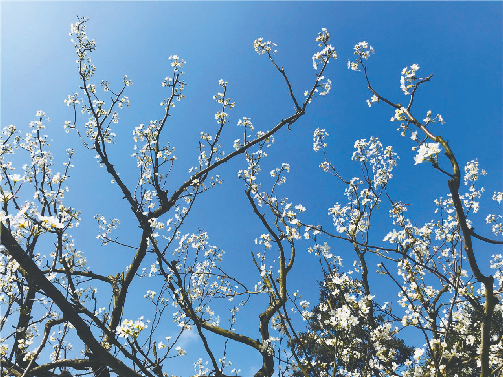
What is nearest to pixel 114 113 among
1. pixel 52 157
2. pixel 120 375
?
pixel 52 157

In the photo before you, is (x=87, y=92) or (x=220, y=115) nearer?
(x=87, y=92)

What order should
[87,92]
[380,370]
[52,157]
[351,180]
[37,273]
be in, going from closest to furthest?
[37,273] < [380,370] < [87,92] < [52,157] < [351,180]

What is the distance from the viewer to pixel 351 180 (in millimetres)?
7812

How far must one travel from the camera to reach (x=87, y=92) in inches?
240

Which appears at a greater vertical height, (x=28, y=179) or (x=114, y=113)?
(x=114, y=113)

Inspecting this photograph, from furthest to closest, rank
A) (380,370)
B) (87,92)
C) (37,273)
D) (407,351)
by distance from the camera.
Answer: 1. (407,351)
2. (87,92)
3. (380,370)
4. (37,273)

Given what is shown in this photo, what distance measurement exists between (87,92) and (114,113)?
77cm

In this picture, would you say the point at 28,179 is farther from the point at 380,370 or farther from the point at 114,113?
the point at 380,370

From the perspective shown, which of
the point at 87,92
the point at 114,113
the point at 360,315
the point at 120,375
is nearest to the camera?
the point at 120,375

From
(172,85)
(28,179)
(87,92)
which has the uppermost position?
(172,85)

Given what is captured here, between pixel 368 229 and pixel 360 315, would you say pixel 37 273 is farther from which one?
pixel 368 229

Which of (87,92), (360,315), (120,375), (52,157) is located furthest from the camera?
(52,157)

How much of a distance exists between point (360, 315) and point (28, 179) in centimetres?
805

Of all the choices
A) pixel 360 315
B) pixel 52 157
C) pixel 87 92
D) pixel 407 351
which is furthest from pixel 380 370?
pixel 407 351
